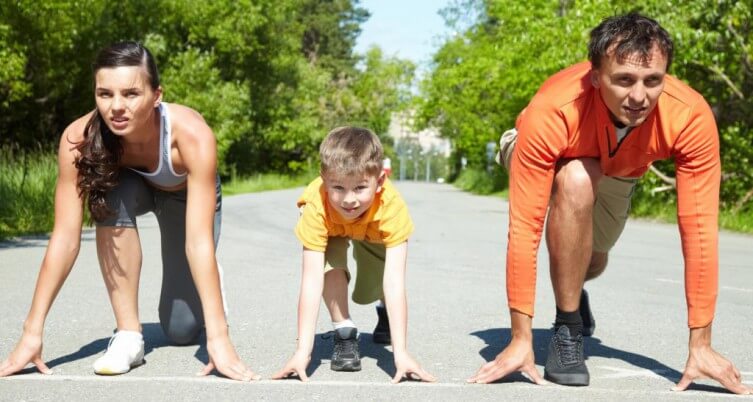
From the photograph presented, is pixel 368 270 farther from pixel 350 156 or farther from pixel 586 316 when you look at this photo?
pixel 586 316

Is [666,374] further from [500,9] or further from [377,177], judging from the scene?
[500,9]

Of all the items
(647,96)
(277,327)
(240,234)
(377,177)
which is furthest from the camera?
(240,234)

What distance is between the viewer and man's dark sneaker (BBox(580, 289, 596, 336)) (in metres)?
5.80

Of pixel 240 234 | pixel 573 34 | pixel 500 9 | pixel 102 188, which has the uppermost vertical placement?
pixel 500 9

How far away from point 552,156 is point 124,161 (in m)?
1.97

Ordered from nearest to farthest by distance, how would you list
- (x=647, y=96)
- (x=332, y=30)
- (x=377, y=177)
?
(x=647, y=96)
(x=377, y=177)
(x=332, y=30)

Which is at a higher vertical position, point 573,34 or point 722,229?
point 573,34

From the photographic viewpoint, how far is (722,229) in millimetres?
16359

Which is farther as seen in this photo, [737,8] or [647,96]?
[737,8]

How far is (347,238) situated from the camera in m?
4.75

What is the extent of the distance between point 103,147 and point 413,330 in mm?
2224

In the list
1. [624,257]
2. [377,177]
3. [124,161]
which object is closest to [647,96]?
[377,177]

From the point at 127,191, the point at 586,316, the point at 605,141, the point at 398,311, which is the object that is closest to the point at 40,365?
the point at 127,191

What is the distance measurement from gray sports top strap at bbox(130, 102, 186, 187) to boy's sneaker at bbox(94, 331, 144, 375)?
0.72 metres
